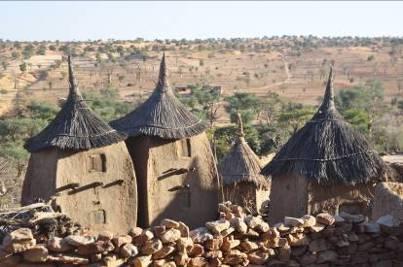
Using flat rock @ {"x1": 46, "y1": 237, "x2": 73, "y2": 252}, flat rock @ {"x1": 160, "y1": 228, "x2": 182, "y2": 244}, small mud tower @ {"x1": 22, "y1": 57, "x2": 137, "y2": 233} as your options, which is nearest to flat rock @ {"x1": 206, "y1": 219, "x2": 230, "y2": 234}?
flat rock @ {"x1": 160, "y1": 228, "x2": 182, "y2": 244}

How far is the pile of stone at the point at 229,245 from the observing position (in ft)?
19.4

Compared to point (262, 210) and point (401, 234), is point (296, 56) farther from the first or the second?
point (401, 234)

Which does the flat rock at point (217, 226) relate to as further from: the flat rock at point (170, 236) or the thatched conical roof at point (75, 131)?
the thatched conical roof at point (75, 131)

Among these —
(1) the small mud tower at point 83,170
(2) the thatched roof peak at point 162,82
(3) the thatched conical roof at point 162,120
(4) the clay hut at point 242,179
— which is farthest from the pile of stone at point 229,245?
(4) the clay hut at point 242,179

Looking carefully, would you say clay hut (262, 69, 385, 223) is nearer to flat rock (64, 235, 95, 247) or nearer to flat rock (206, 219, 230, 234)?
flat rock (206, 219, 230, 234)

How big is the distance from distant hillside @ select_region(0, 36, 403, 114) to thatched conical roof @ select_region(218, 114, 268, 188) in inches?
1132

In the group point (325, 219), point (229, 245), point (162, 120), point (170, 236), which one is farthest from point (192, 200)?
point (170, 236)

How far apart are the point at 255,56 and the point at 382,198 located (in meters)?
66.6

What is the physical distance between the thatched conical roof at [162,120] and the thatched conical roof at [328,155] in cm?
189

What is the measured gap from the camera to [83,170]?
11781 millimetres

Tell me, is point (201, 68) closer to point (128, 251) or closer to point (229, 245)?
point (229, 245)

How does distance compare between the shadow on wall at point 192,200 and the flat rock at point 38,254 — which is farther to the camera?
the shadow on wall at point 192,200

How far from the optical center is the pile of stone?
5898 millimetres

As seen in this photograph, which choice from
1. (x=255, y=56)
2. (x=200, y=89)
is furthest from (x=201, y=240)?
(x=255, y=56)
